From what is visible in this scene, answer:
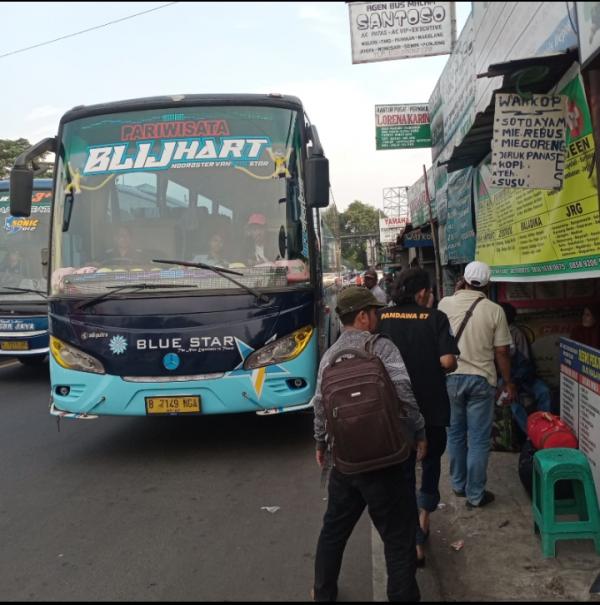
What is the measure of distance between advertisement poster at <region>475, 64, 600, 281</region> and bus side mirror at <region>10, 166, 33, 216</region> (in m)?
4.11

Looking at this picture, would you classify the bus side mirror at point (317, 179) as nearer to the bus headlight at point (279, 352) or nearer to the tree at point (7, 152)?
the bus headlight at point (279, 352)

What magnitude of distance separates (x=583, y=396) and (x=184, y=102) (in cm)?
412

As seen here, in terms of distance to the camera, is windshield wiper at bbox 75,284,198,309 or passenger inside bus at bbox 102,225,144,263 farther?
passenger inside bus at bbox 102,225,144,263

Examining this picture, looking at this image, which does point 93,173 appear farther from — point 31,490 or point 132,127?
point 31,490

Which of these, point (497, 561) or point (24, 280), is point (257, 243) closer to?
point (497, 561)

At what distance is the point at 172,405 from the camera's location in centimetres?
505

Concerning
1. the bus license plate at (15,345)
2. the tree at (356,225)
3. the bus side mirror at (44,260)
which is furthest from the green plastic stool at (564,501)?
Answer: the tree at (356,225)

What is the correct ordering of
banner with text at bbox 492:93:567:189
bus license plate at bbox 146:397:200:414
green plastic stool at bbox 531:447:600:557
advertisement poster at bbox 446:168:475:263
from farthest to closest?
advertisement poster at bbox 446:168:475:263 → bus license plate at bbox 146:397:200:414 → banner with text at bbox 492:93:567:189 → green plastic stool at bbox 531:447:600:557

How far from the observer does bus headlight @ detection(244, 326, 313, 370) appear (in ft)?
16.7

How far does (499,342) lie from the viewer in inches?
160

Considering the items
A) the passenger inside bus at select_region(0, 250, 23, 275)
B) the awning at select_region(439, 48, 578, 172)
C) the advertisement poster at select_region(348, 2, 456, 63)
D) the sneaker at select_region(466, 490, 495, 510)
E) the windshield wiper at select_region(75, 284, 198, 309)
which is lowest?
the sneaker at select_region(466, 490, 495, 510)

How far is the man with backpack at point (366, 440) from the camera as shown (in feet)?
8.58

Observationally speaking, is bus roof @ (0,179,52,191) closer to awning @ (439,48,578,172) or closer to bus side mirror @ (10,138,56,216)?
bus side mirror @ (10,138,56,216)

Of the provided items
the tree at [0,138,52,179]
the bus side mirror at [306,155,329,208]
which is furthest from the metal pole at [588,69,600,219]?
the tree at [0,138,52,179]
